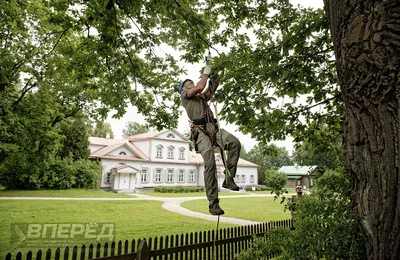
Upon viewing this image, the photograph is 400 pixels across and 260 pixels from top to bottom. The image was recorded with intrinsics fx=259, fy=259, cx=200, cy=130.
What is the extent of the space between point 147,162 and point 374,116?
31135mm

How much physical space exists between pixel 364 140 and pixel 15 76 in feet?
52.4

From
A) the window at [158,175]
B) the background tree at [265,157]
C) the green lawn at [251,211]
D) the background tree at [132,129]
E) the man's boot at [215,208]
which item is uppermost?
the background tree at [132,129]

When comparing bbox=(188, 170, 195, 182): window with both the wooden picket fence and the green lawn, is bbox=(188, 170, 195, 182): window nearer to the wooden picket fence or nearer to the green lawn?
the green lawn

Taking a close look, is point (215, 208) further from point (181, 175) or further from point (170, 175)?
point (181, 175)

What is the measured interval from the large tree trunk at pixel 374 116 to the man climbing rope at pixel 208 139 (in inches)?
53.3

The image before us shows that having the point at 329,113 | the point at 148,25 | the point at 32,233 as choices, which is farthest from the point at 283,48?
the point at 32,233

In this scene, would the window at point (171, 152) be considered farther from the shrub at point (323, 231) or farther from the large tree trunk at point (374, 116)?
the large tree trunk at point (374, 116)

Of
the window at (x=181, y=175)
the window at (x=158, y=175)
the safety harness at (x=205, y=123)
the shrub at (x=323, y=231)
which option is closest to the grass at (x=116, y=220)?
the shrub at (x=323, y=231)

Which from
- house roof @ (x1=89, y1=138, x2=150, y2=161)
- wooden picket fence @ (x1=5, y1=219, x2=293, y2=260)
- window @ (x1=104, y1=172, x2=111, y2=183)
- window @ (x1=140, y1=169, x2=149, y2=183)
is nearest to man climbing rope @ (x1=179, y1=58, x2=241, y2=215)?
wooden picket fence @ (x1=5, y1=219, x2=293, y2=260)

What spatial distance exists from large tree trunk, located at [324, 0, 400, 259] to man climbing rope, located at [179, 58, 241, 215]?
4.45 feet

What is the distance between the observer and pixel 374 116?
272 centimetres

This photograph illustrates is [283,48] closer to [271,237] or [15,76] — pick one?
[271,237]

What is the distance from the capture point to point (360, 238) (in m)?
3.85

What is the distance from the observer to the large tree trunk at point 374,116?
2568 millimetres
